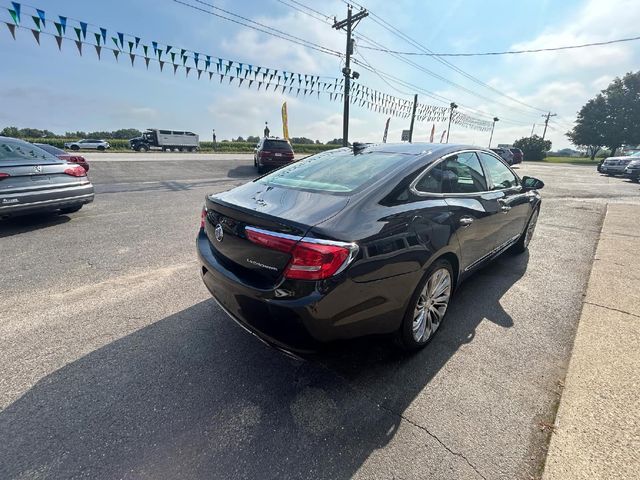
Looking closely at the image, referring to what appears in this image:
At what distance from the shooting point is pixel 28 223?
18.2ft

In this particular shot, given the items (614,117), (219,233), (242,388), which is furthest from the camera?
(614,117)

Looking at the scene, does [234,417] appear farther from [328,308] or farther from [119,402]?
[328,308]

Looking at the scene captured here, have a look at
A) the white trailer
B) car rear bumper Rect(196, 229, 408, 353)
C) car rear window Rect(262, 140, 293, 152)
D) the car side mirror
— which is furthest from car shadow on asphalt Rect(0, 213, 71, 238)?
the white trailer

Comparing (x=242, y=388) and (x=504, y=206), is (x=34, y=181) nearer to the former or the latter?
(x=242, y=388)

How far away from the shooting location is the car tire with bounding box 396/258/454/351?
7.42 feet

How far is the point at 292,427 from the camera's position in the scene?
6.00 ft

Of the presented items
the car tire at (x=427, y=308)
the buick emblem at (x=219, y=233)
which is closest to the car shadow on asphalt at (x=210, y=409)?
the car tire at (x=427, y=308)

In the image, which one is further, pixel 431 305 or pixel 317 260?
pixel 431 305

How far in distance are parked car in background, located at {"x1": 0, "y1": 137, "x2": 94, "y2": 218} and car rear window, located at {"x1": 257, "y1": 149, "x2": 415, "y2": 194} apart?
4.46 meters

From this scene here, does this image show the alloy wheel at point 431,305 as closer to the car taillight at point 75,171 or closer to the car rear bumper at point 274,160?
the car taillight at point 75,171

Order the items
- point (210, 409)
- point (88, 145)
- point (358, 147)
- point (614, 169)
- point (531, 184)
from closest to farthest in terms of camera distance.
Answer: point (210, 409) → point (358, 147) → point (531, 184) → point (614, 169) → point (88, 145)

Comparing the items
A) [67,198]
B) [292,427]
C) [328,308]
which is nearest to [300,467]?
[292,427]

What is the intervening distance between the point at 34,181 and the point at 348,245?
576 cm

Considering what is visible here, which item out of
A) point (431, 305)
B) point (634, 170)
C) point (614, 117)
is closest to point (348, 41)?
point (634, 170)
